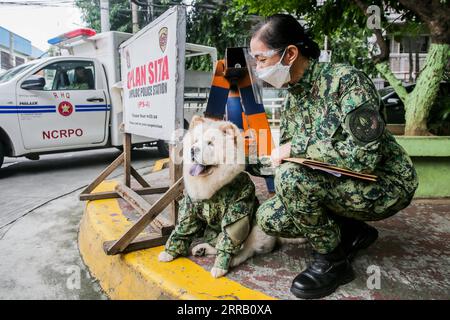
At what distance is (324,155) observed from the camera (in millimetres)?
1760

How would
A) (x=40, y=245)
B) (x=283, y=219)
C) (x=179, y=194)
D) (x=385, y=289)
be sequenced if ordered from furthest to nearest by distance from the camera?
(x=40, y=245) < (x=179, y=194) < (x=283, y=219) < (x=385, y=289)

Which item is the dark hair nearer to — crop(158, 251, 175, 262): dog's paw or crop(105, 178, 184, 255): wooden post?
crop(105, 178, 184, 255): wooden post

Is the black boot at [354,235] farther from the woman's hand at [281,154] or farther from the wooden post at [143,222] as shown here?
the wooden post at [143,222]

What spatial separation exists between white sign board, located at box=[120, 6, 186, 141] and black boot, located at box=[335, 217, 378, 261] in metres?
1.21

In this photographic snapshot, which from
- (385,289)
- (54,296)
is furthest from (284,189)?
(54,296)

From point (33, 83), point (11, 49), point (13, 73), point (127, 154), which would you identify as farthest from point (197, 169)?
point (11, 49)

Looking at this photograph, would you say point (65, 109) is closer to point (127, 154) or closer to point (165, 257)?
point (127, 154)

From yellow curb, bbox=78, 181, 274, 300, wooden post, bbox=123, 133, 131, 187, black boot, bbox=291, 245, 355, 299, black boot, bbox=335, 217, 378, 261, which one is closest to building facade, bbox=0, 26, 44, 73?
wooden post, bbox=123, 133, 131, 187

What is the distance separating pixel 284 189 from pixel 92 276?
1555 millimetres

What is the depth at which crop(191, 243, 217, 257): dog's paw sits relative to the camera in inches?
90.8

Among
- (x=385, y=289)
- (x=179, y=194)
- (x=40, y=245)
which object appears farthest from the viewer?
(x=40, y=245)
